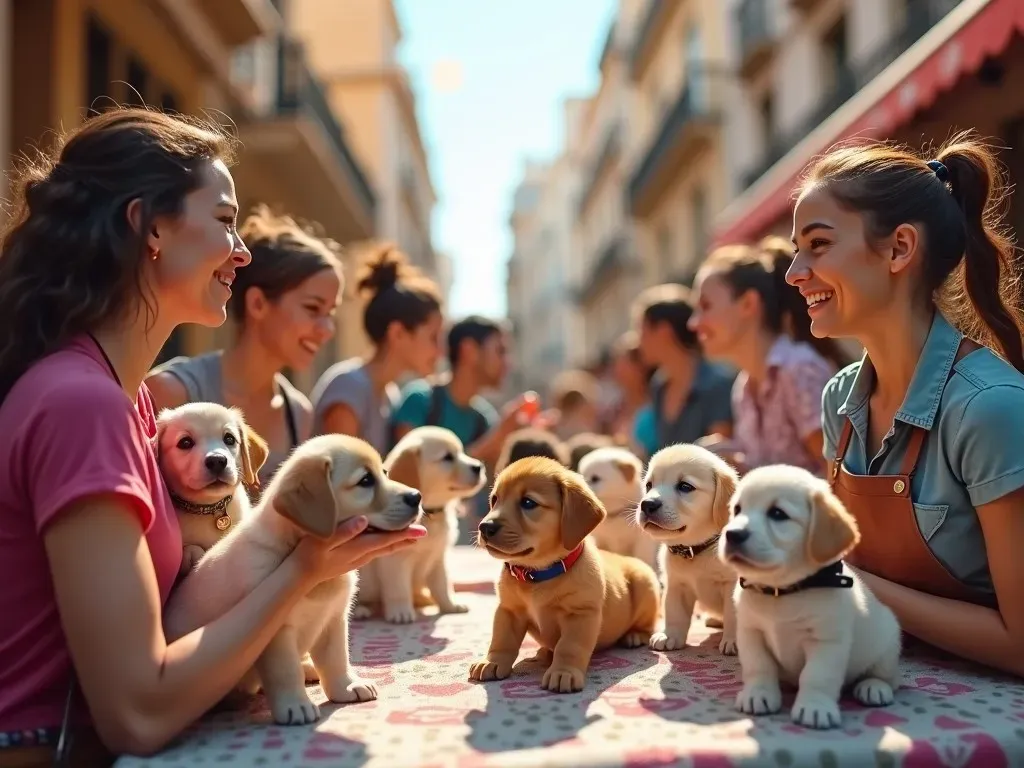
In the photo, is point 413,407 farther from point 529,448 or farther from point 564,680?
point 564,680

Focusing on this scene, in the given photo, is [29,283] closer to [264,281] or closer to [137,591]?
[137,591]

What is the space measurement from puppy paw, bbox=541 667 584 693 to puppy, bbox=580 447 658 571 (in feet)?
4.42

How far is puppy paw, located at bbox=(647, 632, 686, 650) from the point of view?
8.02ft

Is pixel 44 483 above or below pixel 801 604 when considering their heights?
above

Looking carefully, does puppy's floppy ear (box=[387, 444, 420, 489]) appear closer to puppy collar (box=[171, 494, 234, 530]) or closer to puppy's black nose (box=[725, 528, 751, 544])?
puppy collar (box=[171, 494, 234, 530])

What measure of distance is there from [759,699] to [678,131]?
1720 cm

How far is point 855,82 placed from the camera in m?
11.0

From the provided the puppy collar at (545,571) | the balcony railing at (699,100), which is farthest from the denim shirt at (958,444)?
the balcony railing at (699,100)

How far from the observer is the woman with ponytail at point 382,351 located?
14.2 ft

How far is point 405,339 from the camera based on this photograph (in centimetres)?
461

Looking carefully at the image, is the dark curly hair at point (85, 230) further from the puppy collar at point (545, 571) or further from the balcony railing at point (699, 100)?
the balcony railing at point (699, 100)

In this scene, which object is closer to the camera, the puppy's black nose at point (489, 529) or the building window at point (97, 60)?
the puppy's black nose at point (489, 529)

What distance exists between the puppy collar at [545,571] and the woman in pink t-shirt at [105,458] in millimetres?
351

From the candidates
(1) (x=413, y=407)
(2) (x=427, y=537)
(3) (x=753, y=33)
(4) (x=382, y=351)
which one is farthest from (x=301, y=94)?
(2) (x=427, y=537)
